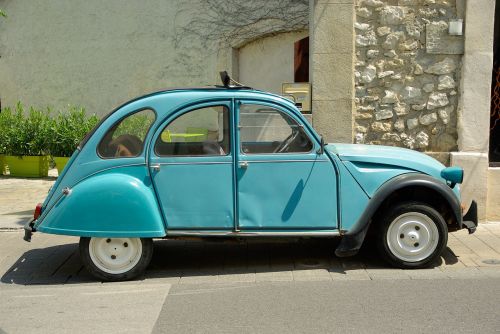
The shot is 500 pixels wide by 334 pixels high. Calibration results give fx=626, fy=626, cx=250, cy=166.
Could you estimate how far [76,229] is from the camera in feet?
18.8

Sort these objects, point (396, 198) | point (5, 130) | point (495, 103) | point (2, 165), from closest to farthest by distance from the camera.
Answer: point (396, 198)
point (495, 103)
point (5, 130)
point (2, 165)

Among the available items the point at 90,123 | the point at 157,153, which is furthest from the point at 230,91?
the point at 90,123

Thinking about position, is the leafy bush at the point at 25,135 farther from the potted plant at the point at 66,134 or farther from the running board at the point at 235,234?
the running board at the point at 235,234

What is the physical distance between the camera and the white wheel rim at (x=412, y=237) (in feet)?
19.8

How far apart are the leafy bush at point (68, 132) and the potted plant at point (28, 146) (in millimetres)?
166

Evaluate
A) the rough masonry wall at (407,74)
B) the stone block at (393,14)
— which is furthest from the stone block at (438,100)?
the stone block at (393,14)

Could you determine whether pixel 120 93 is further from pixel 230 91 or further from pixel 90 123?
pixel 230 91

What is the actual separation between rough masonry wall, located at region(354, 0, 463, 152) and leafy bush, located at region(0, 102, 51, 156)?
626 centimetres

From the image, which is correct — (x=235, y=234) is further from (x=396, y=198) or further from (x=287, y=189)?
(x=396, y=198)

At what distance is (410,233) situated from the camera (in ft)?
19.9

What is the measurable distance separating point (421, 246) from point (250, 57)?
7320mm

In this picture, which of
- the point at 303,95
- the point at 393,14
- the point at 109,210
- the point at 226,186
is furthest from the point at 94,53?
the point at 226,186

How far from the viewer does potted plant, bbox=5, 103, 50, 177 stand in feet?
38.4

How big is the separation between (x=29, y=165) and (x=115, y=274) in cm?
664
